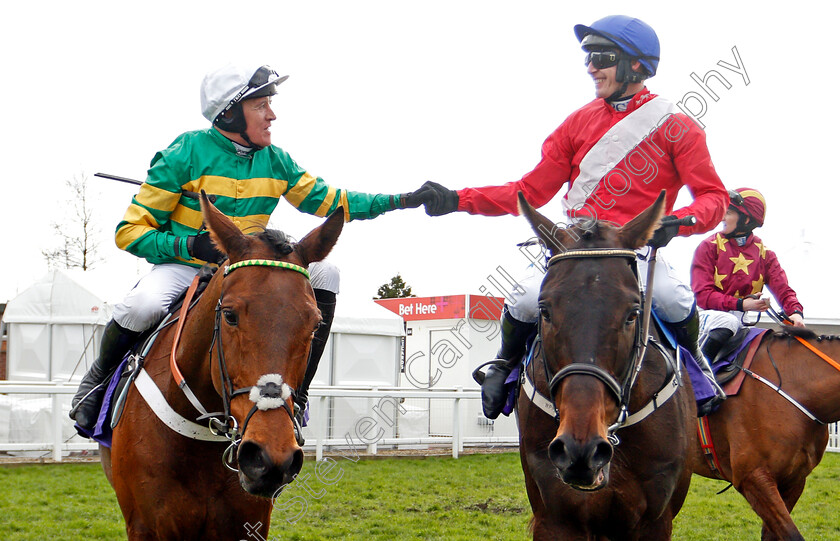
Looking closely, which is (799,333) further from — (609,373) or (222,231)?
(222,231)

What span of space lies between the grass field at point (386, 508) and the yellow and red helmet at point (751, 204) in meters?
3.40

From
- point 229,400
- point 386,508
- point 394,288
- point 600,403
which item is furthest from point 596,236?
point 394,288

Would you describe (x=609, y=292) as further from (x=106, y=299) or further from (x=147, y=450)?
(x=106, y=299)

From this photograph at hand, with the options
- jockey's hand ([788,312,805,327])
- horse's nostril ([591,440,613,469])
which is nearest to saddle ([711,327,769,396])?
jockey's hand ([788,312,805,327])

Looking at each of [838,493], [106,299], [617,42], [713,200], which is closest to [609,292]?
[713,200]

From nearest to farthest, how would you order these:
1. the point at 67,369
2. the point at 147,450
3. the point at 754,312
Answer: the point at 147,450 < the point at 754,312 < the point at 67,369

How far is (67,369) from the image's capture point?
16.5 meters

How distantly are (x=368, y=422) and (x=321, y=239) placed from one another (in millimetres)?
11050

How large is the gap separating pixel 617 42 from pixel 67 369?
51.4 ft

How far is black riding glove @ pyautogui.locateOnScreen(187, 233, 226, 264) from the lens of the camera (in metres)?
3.58

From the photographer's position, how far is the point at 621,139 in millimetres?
4160

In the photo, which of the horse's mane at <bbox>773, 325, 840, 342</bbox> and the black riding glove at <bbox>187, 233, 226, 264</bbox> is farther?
the horse's mane at <bbox>773, 325, 840, 342</bbox>

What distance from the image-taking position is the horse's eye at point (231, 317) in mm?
2871

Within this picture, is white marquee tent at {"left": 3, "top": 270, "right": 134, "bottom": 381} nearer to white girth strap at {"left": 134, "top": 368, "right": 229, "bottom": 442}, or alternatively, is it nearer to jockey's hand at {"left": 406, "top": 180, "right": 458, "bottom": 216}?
jockey's hand at {"left": 406, "top": 180, "right": 458, "bottom": 216}
